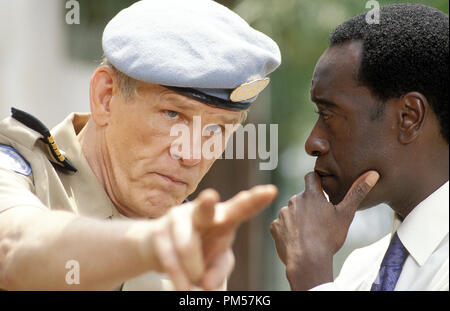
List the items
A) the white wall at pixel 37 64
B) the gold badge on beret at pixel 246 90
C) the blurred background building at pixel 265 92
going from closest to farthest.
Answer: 1. the gold badge on beret at pixel 246 90
2. the blurred background building at pixel 265 92
3. the white wall at pixel 37 64

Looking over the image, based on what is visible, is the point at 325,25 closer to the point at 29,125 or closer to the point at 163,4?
the point at 163,4

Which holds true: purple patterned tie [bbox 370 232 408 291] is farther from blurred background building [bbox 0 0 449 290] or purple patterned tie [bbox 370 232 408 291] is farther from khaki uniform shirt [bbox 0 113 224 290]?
blurred background building [bbox 0 0 449 290]

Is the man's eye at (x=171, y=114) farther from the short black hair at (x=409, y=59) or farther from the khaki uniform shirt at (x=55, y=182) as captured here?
the short black hair at (x=409, y=59)

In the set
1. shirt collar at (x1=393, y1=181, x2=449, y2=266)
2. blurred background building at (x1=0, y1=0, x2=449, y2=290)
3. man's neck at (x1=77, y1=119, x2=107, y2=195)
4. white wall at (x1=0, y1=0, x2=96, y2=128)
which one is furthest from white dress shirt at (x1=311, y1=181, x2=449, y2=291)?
white wall at (x1=0, y1=0, x2=96, y2=128)

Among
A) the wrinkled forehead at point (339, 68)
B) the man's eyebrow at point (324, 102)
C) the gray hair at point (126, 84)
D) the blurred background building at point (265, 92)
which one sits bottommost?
the blurred background building at point (265, 92)

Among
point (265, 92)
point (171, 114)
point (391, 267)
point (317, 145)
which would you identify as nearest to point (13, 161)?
point (171, 114)

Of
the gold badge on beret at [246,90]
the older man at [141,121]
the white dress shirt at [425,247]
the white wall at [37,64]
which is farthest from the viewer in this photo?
the white wall at [37,64]

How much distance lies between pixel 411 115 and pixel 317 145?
1.06ft

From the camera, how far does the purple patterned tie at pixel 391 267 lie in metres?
2.02

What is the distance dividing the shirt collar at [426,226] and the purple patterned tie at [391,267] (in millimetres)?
34

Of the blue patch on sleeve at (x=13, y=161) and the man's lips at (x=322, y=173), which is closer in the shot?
the blue patch on sleeve at (x=13, y=161)

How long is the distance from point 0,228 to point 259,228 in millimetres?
2962

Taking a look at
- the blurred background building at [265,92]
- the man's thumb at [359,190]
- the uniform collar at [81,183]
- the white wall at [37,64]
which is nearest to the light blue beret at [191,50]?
the uniform collar at [81,183]

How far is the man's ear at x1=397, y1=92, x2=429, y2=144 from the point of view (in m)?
2.08
